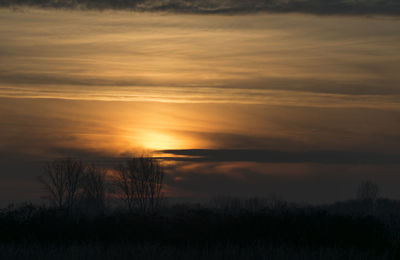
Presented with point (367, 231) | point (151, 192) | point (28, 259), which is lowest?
point (28, 259)

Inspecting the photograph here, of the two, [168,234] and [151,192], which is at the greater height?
[151,192]

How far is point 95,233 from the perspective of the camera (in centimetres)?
3019

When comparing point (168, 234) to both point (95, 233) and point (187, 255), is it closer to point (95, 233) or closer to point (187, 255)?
point (95, 233)

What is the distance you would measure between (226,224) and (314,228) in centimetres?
450

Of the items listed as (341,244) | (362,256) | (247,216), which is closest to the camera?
(362,256)

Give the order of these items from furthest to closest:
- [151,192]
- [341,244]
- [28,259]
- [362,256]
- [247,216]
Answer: [151,192] → [247,216] → [341,244] → [362,256] → [28,259]

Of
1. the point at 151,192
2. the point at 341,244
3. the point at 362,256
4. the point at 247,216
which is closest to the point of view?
the point at 362,256

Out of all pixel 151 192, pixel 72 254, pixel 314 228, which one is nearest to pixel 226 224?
pixel 314 228

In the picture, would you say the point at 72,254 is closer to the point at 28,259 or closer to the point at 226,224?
the point at 28,259

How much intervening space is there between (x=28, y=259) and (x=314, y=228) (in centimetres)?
1472

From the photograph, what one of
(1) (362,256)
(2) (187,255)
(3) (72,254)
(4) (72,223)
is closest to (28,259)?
(3) (72,254)

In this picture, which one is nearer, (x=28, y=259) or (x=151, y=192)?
(x=28, y=259)

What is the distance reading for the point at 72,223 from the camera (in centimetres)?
3075

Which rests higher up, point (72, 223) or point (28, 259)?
point (72, 223)
